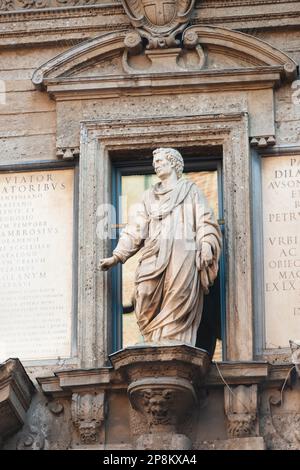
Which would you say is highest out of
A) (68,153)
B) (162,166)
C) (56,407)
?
(68,153)

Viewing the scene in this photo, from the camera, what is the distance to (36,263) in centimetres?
1566

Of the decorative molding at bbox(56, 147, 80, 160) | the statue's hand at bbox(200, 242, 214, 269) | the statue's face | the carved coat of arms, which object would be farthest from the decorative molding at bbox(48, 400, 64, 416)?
the carved coat of arms

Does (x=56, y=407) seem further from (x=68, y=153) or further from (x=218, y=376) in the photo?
(x=68, y=153)

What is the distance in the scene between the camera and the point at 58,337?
50.6 feet

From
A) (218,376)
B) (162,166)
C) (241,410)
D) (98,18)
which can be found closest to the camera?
(241,410)

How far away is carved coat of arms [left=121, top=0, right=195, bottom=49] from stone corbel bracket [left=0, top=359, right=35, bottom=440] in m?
2.91

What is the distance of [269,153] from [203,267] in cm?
131

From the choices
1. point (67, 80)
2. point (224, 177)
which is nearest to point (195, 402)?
point (224, 177)

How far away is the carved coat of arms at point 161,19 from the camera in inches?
634

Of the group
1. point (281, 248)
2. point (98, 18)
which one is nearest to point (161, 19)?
point (98, 18)

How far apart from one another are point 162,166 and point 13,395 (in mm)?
2067

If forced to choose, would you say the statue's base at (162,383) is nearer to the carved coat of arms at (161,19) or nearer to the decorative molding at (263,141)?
the decorative molding at (263,141)

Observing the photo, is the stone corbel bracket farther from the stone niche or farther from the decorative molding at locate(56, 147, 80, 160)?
the decorative molding at locate(56, 147, 80, 160)
